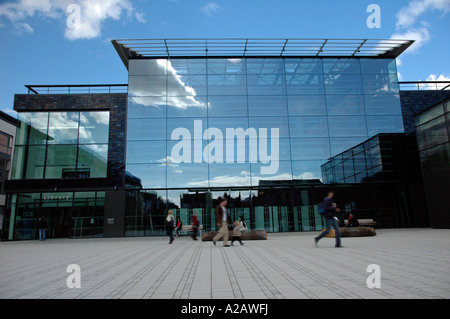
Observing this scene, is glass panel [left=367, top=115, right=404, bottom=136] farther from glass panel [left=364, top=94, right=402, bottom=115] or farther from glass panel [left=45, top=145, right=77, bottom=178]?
glass panel [left=45, top=145, right=77, bottom=178]

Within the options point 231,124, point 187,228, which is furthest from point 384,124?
point 187,228

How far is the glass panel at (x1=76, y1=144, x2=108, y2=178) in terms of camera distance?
22141mm

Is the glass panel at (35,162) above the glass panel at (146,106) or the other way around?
the other way around

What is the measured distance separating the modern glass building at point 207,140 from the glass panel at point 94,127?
0.08 m

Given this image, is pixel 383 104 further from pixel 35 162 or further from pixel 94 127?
pixel 35 162

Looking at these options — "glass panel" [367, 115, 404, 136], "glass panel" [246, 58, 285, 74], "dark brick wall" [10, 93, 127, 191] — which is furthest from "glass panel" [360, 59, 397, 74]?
"dark brick wall" [10, 93, 127, 191]

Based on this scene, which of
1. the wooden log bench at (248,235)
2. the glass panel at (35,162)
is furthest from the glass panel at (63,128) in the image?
the wooden log bench at (248,235)

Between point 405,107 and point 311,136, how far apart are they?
758 centimetres

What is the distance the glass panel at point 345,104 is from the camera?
23.3 metres

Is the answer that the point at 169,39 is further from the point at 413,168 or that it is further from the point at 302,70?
the point at 413,168

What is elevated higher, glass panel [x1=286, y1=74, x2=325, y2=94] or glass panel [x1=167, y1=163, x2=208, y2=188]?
glass panel [x1=286, y1=74, x2=325, y2=94]

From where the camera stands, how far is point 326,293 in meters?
4.35

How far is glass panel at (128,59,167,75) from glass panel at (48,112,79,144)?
208 inches

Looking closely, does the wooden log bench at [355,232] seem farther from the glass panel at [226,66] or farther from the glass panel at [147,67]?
the glass panel at [147,67]
